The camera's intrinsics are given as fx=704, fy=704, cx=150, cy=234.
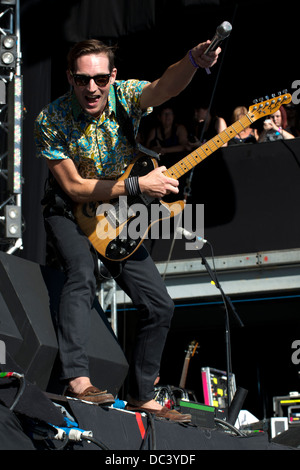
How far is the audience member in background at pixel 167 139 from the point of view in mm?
7375

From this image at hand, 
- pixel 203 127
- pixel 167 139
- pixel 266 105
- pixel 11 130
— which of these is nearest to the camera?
pixel 266 105

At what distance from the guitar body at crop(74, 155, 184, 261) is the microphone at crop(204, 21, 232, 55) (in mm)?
689

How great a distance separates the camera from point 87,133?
3.36m

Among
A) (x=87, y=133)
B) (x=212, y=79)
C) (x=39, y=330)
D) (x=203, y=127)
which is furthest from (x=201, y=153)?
(x=212, y=79)

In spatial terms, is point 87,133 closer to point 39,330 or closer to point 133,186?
point 133,186

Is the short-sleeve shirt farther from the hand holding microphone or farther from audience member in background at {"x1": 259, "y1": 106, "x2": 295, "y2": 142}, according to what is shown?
audience member in background at {"x1": 259, "y1": 106, "x2": 295, "y2": 142}

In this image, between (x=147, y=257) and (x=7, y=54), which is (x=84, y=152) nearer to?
(x=147, y=257)

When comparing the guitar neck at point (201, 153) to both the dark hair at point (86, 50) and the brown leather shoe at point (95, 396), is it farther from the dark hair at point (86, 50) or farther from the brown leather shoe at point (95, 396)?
the brown leather shoe at point (95, 396)

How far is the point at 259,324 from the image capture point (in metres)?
8.95

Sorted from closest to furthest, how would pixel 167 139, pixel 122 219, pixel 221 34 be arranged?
pixel 221 34, pixel 122 219, pixel 167 139

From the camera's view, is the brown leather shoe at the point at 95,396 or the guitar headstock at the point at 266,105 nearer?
the brown leather shoe at the point at 95,396

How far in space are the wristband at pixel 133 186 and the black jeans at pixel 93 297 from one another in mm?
325

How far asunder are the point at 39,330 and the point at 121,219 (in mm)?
717

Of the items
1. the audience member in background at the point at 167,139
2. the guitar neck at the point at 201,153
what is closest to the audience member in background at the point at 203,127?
the audience member in background at the point at 167,139
